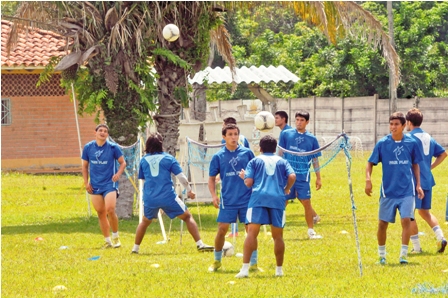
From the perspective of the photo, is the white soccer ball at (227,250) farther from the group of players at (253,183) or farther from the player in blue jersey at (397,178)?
the player in blue jersey at (397,178)

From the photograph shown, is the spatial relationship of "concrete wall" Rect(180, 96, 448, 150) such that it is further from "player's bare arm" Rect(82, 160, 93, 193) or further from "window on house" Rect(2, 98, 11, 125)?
"player's bare arm" Rect(82, 160, 93, 193)

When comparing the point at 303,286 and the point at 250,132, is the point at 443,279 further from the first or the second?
the point at 250,132

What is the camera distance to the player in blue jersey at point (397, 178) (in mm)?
10812

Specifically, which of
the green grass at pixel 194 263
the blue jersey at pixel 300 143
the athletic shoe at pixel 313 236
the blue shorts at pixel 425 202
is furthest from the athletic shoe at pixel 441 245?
the blue jersey at pixel 300 143

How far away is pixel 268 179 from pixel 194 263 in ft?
6.34

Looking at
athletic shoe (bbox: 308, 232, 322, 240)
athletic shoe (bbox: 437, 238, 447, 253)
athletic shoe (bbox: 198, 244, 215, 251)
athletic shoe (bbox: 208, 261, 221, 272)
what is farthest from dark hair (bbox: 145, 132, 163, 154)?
athletic shoe (bbox: 437, 238, 447, 253)

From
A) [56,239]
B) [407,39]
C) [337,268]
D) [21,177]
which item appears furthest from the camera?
[407,39]

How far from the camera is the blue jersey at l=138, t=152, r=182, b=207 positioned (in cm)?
1185

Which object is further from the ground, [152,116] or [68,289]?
[152,116]

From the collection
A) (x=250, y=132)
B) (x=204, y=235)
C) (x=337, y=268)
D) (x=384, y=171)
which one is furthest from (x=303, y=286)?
(x=250, y=132)

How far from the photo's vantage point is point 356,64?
40375 mm

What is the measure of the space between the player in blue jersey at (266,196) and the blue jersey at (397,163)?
5.01 feet

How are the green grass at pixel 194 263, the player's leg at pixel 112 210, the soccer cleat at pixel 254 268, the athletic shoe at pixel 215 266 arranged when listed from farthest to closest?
the player's leg at pixel 112 210, the athletic shoe at pixel 215 266, the soccer cleat at pixel 254 268, the green grass at pixel 194 263

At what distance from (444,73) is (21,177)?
20.2 meters
